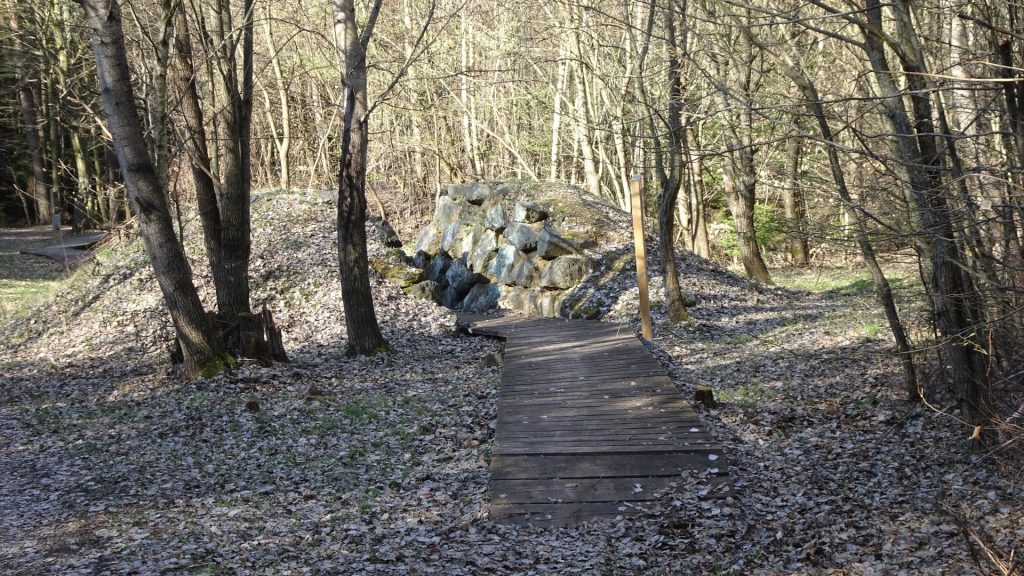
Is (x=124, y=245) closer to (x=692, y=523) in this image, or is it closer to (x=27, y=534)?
(x=27, y=534)

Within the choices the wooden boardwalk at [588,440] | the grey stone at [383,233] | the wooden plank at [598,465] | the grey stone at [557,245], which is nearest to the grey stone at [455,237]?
the grey stone at [383,233]

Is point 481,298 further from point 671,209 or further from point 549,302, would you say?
point 671,209

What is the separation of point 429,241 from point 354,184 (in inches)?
318

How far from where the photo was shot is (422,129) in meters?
25.9

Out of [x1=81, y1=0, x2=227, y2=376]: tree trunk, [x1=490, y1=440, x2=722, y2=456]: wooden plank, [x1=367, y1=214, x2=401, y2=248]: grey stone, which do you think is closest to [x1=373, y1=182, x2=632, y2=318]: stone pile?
[x1=367, y1=214, x2=401, y2=248]: grey stone

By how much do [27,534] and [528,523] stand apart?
11.5ft

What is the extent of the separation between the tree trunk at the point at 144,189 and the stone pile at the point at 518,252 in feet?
22.4

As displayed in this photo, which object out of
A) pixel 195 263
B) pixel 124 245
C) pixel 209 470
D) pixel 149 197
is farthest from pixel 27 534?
pixel 124 245

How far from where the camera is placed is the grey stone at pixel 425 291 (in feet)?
51.9

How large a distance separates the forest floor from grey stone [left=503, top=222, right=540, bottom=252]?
144 inches

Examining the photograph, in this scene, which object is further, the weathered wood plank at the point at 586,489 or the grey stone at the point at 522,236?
the grey stone at the point at 522,236

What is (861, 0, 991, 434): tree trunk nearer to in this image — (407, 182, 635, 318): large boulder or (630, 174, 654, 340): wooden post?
(630, 174, 654, 340): wooden post

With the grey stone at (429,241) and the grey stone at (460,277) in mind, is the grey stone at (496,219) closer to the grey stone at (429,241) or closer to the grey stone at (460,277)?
the grey stone at (460,277)

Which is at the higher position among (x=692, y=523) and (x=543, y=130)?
(x=543, y=130)
